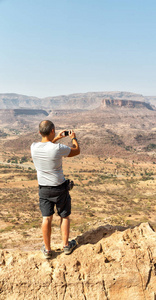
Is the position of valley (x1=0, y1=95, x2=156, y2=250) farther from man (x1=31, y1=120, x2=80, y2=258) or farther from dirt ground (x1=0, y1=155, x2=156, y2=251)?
man (x1=31, y1=120, x2=80, y2=258)

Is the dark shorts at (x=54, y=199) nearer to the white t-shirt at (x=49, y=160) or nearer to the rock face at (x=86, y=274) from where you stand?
the white t-shirt at (x=49, y=160)

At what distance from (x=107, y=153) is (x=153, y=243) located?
7893 cm

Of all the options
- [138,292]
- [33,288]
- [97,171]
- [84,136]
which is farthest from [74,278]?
[84,136]

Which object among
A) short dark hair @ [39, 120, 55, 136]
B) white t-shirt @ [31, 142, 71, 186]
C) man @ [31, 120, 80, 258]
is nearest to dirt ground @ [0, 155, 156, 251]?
man @ [31, 120, 80, 258]

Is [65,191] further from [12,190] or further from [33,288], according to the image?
[12,190]

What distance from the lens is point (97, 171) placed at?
59625 millimetres

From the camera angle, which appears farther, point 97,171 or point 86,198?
point 97,171

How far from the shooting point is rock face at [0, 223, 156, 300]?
12.9ft

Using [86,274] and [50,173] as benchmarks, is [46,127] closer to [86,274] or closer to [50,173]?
[50,173]

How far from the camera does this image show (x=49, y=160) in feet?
12.7

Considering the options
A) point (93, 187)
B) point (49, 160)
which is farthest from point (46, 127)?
point (93, 187)

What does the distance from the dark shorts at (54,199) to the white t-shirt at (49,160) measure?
0.10 m

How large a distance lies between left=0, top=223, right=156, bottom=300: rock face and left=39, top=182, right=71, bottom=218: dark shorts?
90 cm

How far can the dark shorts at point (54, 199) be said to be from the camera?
3.97 m
